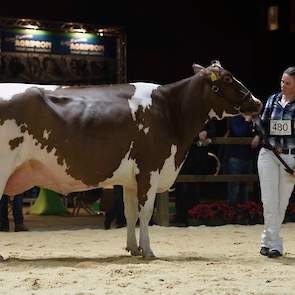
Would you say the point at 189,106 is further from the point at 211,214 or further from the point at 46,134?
the point at 211,214

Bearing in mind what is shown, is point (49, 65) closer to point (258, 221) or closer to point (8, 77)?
point (8, 77)

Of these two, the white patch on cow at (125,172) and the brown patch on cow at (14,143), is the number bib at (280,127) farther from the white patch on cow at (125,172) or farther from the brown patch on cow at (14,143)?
the brown patch on cow at (14,143)

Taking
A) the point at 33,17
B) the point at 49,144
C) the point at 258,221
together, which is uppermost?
the point at 33,17

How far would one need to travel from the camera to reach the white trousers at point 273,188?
687cm

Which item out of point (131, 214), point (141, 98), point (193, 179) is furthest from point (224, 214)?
point (141, 98)

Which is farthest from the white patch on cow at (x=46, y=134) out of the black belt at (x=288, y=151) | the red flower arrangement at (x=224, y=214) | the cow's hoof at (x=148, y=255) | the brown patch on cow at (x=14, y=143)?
the red flower arrangement at (x=224, y=214)

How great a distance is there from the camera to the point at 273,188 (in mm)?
6875

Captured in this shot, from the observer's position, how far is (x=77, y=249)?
7.63 metres

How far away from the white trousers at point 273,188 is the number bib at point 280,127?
7.4 inches

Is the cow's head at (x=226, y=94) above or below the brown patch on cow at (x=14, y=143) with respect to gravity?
above

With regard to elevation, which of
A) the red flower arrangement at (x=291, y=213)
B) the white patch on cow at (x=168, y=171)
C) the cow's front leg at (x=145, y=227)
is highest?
the white patch on cow at (x=168, y=171)

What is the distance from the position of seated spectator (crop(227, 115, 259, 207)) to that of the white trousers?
3.44 metres

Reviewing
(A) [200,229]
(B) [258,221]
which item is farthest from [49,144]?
(B) [258,221]

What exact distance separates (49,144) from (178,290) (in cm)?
Result: 192
